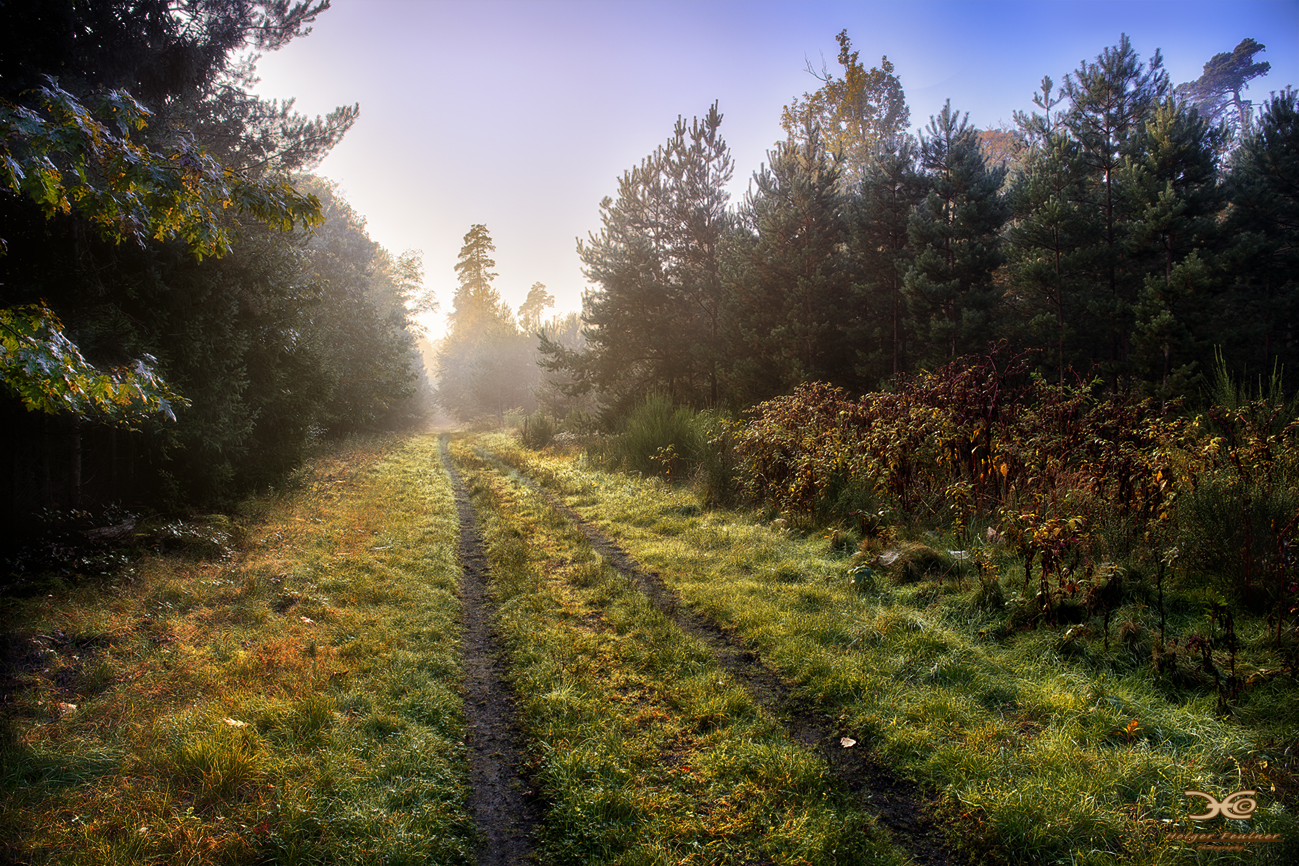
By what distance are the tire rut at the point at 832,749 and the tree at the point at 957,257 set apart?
43.5ft

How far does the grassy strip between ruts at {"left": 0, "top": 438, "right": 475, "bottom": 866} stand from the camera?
8.41 feet

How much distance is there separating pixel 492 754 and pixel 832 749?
6.52 ft

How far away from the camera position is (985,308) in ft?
50.1

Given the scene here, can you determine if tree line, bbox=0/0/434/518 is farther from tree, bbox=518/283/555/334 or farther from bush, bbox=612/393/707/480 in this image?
tree, bbox=518/283/555/334

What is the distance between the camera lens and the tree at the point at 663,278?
19969 millimetres

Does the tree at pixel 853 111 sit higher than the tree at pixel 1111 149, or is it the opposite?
the tree at pixel 853 111

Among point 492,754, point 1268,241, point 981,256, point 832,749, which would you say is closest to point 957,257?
point 981,256

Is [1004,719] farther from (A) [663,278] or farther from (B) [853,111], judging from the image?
(B) [853,111]

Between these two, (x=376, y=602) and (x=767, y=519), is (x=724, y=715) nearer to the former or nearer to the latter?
(x=376, y=602)

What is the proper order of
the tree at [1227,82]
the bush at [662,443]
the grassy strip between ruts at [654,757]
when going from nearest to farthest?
1. the grassy strip between ruts at [654,757]
2. the bush at [662,443]
3. the tree at [1227,82]

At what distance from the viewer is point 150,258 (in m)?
7.41

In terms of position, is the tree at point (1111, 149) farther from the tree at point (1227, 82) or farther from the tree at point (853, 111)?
the tree at point (1227, 82)

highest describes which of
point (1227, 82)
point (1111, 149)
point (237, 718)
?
point (1227, 82)

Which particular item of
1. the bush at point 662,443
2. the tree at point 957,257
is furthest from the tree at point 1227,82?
the bush at point 662,443
